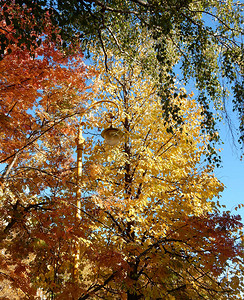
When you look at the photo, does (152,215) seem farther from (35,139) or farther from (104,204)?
(35,139)

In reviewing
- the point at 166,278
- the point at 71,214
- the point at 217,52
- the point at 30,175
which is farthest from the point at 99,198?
the point at 217,52

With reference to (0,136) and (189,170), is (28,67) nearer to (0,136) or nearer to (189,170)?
(0,136)

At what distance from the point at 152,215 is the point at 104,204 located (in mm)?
2400

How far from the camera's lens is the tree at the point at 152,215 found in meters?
4.84

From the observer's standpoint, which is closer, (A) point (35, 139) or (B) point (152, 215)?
(A) point (35, 139)

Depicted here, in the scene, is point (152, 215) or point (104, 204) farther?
point (152, 215)

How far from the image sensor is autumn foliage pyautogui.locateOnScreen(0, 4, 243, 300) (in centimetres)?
457

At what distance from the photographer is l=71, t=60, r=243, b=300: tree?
15.9ft

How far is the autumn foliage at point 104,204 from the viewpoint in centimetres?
457

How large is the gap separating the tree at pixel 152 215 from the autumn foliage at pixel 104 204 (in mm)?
32

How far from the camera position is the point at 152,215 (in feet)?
21.0

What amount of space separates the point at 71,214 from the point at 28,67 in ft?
10.5

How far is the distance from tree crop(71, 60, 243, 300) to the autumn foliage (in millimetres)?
32

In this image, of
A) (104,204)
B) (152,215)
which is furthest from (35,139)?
(152,215)
